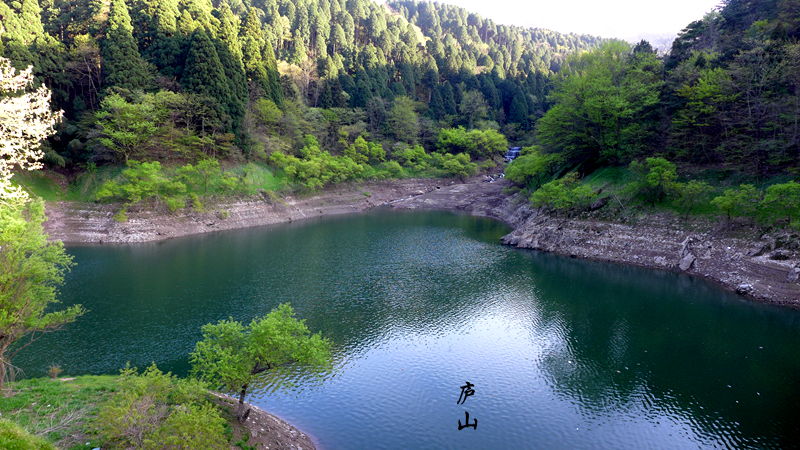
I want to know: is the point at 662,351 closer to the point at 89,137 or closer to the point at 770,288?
the point at 770,288

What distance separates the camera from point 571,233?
42.2m

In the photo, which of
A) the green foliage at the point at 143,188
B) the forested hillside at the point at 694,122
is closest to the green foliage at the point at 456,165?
the forested hillside at the point at 694,122

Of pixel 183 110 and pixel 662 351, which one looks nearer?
pixel 662 351

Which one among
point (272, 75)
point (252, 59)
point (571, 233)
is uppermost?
point (252, 59)

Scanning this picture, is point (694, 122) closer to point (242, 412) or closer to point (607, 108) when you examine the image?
point (607, 108)

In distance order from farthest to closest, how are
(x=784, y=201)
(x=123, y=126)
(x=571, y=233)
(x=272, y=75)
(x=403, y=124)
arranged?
(x=403, y=124), (x=272, y=75), (x=123, y=126), (x=571, y=233), (x=784, y=201)

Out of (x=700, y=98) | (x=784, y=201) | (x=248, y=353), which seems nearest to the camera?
(x=248, y=353)

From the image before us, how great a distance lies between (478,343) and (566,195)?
27.0 metres

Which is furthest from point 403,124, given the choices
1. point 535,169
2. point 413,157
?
point 535,169

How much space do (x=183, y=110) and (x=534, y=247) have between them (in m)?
45.4

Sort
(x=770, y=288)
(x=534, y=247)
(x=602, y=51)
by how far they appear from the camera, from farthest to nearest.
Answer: (x=602, y=51), (x=534, y=247), (x=770, y=288)

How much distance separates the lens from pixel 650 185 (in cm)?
3797

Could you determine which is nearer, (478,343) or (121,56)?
(478,343)

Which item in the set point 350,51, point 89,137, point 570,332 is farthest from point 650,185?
point 350,51
